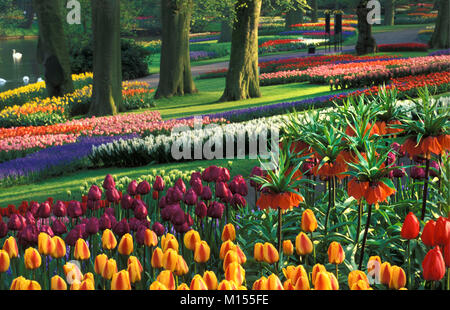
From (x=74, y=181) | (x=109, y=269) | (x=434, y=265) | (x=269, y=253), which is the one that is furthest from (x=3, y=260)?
(x=74, y=181)

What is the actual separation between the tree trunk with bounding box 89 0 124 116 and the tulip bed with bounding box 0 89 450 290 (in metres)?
11.5

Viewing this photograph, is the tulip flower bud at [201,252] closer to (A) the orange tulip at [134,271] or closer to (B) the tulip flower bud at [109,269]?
(A) the orange tulip at [134,271]

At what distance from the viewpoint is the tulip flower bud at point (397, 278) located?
319 centimetres

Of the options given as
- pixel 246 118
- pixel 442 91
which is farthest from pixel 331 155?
pixel 442 91

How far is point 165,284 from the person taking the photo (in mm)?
3070

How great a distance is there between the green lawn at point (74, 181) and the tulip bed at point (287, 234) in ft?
8.98

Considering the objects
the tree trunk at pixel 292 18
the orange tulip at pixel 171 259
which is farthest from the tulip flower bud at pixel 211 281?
the tree trunk at pixel 292 18

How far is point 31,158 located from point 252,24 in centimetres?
919

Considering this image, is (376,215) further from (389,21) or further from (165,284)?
(389,21)

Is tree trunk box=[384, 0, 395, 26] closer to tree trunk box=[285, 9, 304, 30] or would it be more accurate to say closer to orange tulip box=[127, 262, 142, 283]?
tree trunk box=[285, 9, 304, 30]

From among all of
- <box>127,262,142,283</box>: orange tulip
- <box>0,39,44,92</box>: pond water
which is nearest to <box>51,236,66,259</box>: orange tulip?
<box>127,262,142,283</box>: orange tulip

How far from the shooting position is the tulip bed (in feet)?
10.7

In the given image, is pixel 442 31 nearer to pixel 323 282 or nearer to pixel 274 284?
pixel 323 282

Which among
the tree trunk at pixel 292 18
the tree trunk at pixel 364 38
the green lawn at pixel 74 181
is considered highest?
the tree trunk at pixel 292 18
